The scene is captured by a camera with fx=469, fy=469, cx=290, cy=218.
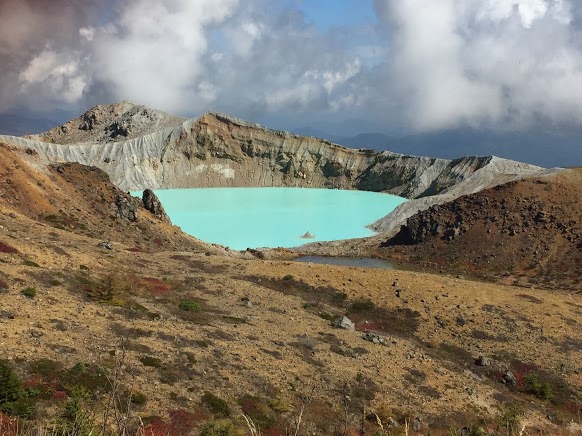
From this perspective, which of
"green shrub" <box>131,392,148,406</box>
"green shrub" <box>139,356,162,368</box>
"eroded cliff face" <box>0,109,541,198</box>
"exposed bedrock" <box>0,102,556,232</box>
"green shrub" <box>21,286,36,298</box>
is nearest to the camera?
"green shrub" <box>131,392,148,406</box>

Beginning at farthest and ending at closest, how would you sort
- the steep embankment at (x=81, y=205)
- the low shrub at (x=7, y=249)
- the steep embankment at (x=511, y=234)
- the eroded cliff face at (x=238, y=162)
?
the eroded cliff face at (x=238, y=162), the steep embankment at (x=511, y=234), the steep embankment at (x=81, y=205), the low shrub at (x=7, y=249)

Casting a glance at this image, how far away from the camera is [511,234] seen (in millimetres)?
87688

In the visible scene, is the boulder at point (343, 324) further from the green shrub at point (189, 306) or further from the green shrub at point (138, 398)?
the green shrub at point (138, 398)

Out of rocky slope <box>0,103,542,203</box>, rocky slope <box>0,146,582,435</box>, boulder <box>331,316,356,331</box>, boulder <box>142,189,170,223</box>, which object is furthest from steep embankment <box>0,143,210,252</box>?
rocky slope <box>0,103,542,203</box>

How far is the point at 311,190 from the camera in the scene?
623ft

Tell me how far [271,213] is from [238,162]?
7049cm

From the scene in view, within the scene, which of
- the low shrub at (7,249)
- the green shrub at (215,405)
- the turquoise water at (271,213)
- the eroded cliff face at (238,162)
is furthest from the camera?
the eroded cliff face at (238,162)

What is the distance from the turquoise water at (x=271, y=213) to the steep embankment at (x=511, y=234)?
20010mm

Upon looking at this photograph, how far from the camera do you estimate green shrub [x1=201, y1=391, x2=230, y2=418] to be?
20.3m

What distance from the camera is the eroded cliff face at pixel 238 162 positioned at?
170000mm

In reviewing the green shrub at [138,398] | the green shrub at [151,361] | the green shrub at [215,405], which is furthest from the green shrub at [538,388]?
the green shrub at [138,398]

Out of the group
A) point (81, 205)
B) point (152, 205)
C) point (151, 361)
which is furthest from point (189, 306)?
point (152, 205)

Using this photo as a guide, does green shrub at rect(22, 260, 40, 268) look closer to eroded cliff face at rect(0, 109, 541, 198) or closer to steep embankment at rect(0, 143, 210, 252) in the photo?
steep embankment at rect(0, 143, 210, 252)

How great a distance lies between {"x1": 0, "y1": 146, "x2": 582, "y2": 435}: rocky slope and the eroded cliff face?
401 feet
